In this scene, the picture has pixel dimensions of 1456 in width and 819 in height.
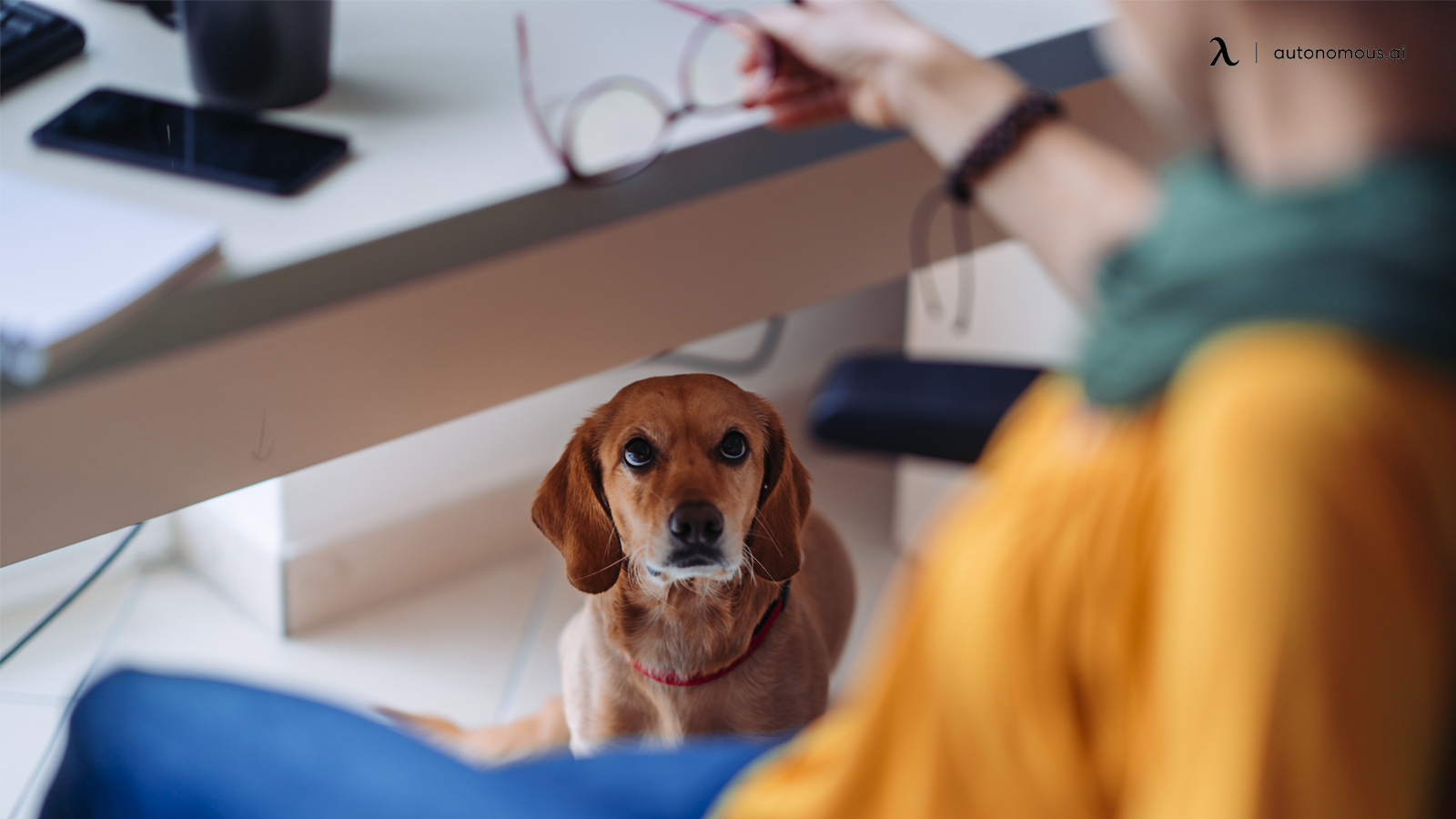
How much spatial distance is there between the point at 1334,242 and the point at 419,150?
1.68ft

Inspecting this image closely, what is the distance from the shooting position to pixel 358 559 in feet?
4.01

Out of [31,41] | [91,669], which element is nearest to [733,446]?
[31,41]

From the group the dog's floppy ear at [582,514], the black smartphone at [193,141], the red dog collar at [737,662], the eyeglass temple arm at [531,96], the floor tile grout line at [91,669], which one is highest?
the eyeglass temple arm at [531,96]

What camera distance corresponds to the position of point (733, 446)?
2.09ft

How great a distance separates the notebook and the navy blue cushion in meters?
0.33

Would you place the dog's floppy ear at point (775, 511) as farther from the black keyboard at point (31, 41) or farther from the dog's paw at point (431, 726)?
the black keyboard at point (31, 41)

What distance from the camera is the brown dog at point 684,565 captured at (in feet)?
2.06

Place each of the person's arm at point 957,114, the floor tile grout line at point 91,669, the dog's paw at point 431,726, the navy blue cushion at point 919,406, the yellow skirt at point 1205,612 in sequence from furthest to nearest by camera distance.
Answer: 1. the floor tile grout line at point 91,669
2. the dog's paw at point 431,726
3. the navy blue cushion at point 919,406
4. the person's arm at point 957,114
5. the yellow skirt at point 1205,612

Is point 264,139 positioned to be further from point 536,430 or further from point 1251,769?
point 1251,769

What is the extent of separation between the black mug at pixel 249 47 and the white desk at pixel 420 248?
0.07ft

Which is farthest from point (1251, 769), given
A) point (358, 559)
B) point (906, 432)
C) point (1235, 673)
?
point (358, 559)

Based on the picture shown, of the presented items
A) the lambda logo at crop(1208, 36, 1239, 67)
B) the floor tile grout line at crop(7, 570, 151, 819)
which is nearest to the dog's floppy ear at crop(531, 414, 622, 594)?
the lambda logo at crop(1208, 36, 1239, 67)

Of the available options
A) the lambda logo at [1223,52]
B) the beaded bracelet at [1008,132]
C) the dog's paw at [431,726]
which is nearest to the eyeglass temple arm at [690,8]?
the beaded bracelet at [1008,132]

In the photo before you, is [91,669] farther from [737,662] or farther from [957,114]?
[957,114]
